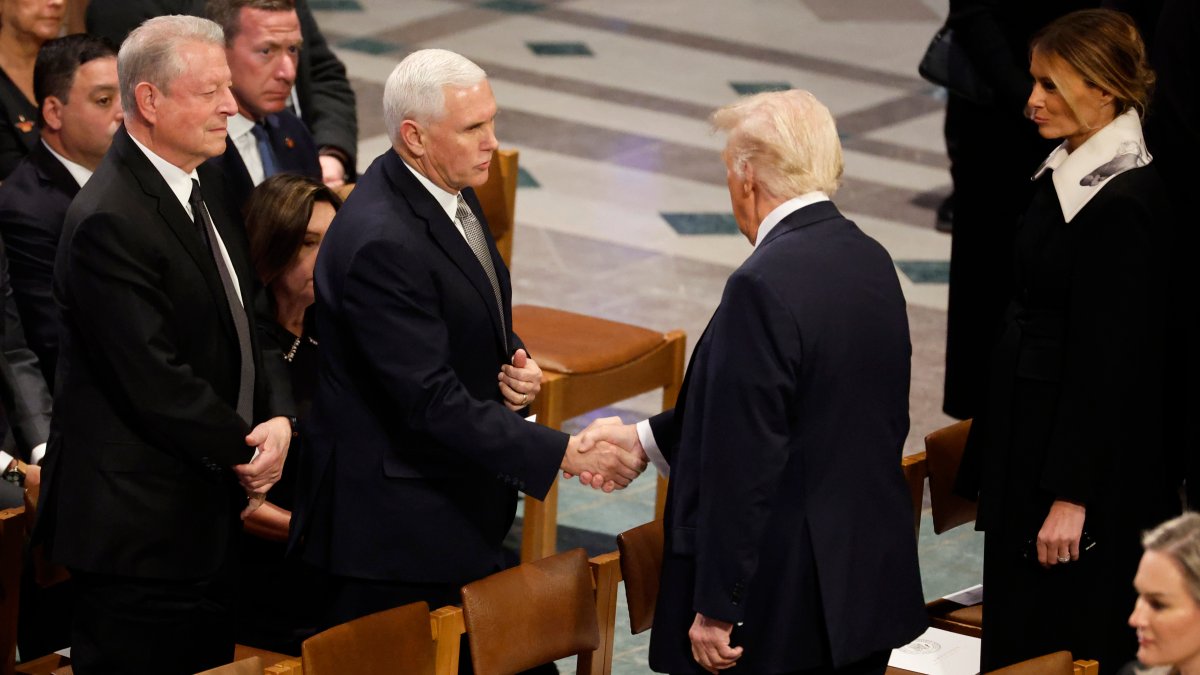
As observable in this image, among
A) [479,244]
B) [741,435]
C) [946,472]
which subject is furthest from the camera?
[946,472]

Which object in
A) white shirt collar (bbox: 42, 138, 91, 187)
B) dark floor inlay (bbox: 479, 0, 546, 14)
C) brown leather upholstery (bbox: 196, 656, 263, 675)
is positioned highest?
white shirt collar (bbox: 42, 138, 91, 187)

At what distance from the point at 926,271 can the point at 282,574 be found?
418 centimetres

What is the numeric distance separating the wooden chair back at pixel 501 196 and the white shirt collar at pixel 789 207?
8.96 feet

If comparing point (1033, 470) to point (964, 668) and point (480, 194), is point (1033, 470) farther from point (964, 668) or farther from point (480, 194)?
point (480, 194)

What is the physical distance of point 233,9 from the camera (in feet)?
15.7

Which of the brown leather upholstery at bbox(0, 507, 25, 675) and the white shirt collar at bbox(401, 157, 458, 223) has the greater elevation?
the white shirt collar at bbox(401, 157, 458, 223)

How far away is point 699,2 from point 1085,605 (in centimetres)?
893

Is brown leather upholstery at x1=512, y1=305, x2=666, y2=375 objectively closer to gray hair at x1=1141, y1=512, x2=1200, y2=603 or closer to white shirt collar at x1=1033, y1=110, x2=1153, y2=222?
white shirt collar at x1=1033, y1=110, x2=1153, y2=222

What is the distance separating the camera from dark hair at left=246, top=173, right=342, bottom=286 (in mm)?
4125

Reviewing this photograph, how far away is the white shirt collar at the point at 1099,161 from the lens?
3.43 meters

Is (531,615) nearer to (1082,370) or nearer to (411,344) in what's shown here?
(411,344)

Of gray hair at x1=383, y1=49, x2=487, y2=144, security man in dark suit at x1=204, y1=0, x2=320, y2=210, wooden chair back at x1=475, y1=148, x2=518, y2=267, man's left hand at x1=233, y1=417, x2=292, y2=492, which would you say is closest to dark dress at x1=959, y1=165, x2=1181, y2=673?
gray hair at x1=383, y1=49, x2=487, y2=144

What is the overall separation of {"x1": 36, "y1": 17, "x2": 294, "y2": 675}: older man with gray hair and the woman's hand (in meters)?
1.55

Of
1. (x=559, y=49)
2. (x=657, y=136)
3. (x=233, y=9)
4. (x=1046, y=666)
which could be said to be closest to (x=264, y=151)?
(x=233, y=9)
